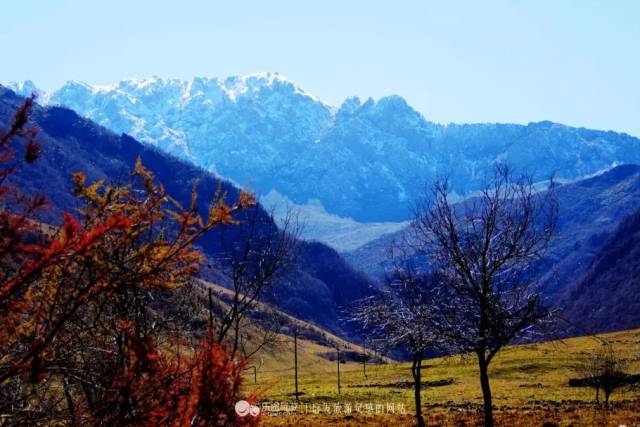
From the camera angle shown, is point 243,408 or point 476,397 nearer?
point 243,408

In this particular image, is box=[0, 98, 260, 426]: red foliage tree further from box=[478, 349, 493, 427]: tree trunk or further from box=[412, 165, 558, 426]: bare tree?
box=[478, 349, 493, 427]: tree trunk

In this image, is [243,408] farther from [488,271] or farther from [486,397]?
[488,271]

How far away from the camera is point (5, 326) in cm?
677

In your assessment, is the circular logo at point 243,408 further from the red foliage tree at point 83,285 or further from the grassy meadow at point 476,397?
the grassy meadow at point 476,397

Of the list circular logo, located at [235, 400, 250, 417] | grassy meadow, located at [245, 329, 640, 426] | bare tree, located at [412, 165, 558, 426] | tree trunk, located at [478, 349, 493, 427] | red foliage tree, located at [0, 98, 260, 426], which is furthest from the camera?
grassy meadow, located at [245, 329, 640, 426]

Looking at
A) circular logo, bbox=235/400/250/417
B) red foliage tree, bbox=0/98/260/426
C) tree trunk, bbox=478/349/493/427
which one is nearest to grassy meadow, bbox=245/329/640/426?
tree trunk, bbox=478/349/493/427

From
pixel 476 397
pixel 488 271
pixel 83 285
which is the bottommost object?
pixel 476 397

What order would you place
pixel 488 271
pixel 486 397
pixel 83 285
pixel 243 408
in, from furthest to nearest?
pixel 488 271 < pixel 486 397 < pixel 243 408 < pixel 83 285

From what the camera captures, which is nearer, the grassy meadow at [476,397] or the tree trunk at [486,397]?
the tree trunk at [486,397]

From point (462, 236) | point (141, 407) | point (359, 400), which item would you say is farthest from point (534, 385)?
point (141, 407)

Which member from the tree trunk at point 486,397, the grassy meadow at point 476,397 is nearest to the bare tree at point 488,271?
the tree trunk at point 486,397

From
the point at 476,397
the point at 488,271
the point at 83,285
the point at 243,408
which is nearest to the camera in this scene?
the point at 83,285

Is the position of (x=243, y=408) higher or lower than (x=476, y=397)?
higher

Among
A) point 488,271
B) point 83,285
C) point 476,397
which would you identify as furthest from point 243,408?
point 476,397
